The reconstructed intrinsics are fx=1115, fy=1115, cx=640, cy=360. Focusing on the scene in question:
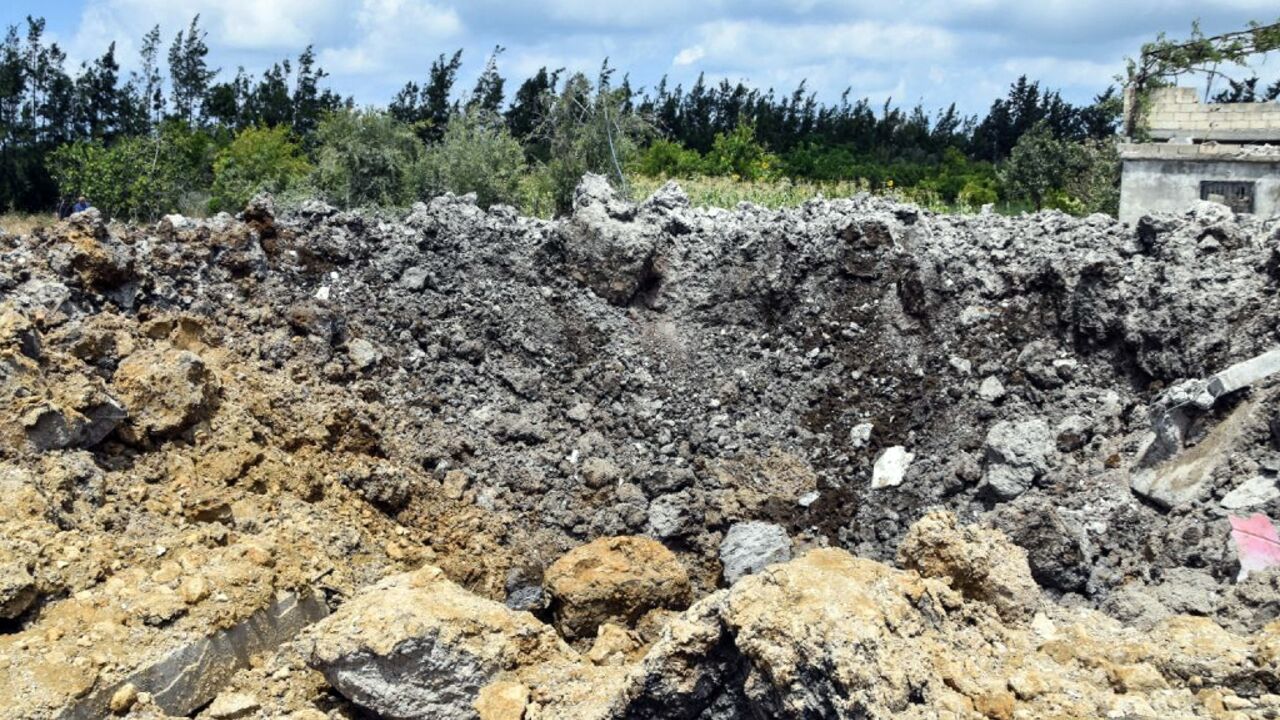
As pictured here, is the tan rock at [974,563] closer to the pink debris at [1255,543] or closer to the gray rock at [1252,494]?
the pink debris at [1255,543]

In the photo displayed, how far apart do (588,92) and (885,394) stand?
354 inches

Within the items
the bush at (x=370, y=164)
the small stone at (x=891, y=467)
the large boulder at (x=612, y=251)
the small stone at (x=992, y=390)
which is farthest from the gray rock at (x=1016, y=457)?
the bush at (x=370, y=164)

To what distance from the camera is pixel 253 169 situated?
2273cm

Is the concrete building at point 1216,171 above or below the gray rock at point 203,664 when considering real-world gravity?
above

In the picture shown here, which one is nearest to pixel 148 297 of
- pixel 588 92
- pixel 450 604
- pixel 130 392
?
pixel 130 392

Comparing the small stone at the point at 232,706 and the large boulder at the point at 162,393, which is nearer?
the small stone at the point at 232,706

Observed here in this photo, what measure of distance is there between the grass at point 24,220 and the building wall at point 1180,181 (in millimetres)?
19945

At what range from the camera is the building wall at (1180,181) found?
532 inches

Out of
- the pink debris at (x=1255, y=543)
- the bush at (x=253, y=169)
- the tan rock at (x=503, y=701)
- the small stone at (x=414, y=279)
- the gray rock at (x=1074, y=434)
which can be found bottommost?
the tan rock at (x=503, y=701)

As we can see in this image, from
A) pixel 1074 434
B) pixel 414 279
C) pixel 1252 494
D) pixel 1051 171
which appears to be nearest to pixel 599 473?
pixel 414 279

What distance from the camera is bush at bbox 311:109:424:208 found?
1734 cm

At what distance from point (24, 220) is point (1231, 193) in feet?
79.8

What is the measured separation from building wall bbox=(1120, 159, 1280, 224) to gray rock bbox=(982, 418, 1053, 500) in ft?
19.3

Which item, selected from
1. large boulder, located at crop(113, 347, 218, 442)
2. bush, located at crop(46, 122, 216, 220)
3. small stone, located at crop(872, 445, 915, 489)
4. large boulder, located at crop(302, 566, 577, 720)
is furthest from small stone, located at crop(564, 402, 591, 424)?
bush, located at crop(46, 122, 216, 220)
